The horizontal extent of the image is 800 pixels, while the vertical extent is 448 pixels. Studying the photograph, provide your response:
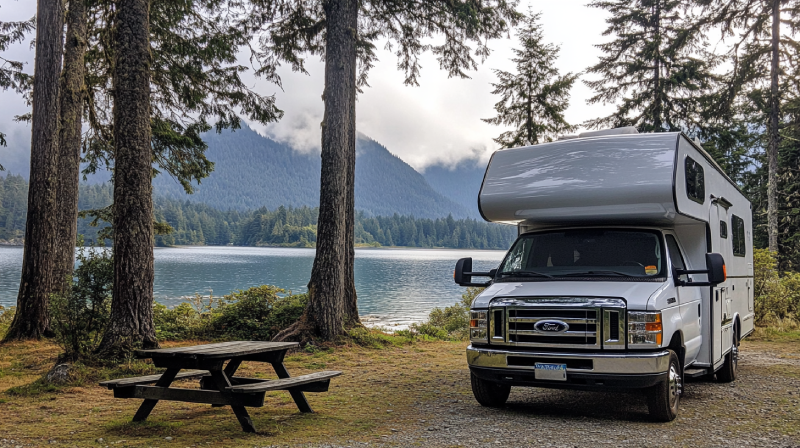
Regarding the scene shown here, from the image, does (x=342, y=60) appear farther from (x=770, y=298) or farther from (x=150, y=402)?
(x=770, y=298)

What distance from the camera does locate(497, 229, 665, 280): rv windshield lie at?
671 cm

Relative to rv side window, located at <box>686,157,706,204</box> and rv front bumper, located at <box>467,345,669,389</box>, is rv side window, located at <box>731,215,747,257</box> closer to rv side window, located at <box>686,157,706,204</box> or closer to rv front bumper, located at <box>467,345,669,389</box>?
rv side window, located at <box>686,157,706,204</box>

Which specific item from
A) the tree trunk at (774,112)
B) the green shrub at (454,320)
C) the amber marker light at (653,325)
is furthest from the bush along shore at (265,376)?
the tree trunk at (774,112)

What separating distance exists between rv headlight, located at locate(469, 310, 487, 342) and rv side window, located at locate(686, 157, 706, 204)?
2.74 m

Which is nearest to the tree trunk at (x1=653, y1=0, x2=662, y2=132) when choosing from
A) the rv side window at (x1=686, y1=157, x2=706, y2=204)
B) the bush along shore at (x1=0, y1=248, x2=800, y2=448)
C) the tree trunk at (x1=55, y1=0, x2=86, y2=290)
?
the bush along shore at (x1=0, y1=248, x2=800, y2=448)

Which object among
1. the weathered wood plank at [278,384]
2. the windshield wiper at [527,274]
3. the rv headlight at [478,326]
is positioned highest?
the windshield wiper at [527,274]

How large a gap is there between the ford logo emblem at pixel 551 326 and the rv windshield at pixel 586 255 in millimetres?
733

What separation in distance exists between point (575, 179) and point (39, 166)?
35.8 ft

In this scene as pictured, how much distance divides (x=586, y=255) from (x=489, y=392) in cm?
196

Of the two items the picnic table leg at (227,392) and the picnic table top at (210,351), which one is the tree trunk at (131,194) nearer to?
the picnic table top at (210,351)

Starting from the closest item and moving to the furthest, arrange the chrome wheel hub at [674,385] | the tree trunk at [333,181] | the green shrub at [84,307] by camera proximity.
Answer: the chrome wheel hub at [674,385] < the green shrub at [84,307] < the tree trunk at [333,181]

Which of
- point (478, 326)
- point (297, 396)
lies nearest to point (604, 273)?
point (478, 326)

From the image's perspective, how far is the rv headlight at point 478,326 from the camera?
21.6ft

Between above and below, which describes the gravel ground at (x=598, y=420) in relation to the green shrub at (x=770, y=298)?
below
